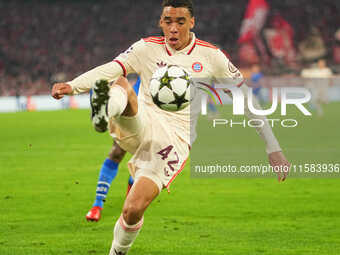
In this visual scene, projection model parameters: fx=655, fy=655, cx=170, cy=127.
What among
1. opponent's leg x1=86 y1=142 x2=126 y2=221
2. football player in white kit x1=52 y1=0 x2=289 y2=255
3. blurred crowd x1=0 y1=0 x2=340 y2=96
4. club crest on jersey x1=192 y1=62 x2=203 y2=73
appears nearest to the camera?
football player in white kit x1=52 y1=0 x2=289 y2=255

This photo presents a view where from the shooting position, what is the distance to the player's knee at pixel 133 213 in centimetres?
450

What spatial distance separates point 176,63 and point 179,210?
292cm

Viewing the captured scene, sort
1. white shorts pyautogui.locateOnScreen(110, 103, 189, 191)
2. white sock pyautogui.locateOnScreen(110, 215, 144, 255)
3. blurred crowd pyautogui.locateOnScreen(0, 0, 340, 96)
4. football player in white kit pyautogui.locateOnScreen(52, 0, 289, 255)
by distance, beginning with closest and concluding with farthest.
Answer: football player in white kit pyautogui.locateOnScreen(52, 0, 289, 255), white sock pyautogui.locateOnScreen(110, 215, 144, 255), white shorts pyautogui.locateOnScreen(110, 103, 189, 191), blurred crowd pyautogui.locateOnScreen(0, 0, 340, 96)

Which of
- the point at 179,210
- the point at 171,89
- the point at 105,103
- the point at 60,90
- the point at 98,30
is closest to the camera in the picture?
the point at 105,103

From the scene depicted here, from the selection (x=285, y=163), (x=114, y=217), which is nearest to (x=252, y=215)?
(x=114, y=217)

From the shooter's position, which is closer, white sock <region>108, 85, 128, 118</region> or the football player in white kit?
white sock <region>108, 85, 128, 118</region>

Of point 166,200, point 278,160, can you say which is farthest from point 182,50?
point 166,200

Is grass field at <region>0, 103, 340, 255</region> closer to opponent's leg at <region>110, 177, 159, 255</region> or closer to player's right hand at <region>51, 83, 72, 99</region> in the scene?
opponent's leg at <region>110, 177, 159, 255</region>

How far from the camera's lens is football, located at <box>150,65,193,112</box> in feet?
15.8

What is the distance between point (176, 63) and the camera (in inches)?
209

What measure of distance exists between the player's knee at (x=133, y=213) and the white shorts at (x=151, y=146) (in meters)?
0.27

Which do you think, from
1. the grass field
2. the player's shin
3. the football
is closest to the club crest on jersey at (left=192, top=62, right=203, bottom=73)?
the football

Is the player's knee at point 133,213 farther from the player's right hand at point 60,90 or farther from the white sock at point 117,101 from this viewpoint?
the player's right hand at point 60,90

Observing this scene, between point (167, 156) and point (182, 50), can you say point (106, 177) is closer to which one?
point (182, 50)
